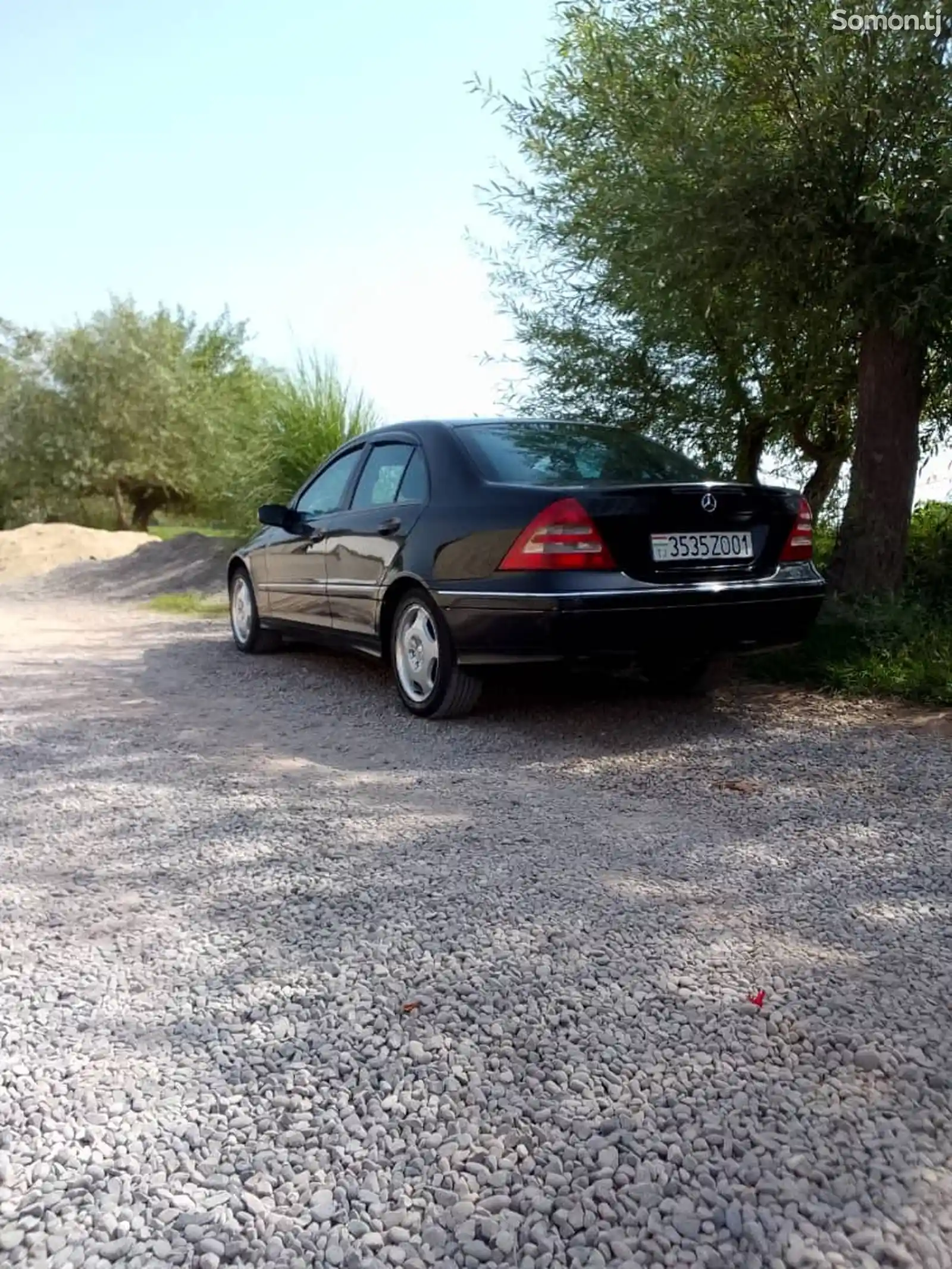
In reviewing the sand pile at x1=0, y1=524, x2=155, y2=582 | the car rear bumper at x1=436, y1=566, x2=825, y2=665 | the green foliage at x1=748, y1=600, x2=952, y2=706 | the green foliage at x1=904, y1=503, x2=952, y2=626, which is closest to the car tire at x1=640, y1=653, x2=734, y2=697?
the green foliage at x1=748, y1=600, x2=952, y2=706

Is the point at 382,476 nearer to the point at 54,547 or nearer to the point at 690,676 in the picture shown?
the point at 690,676

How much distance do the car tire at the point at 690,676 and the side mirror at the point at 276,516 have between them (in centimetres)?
268

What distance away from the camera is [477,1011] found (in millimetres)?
2662

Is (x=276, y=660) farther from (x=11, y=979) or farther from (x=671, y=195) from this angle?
(x=11, y=979)

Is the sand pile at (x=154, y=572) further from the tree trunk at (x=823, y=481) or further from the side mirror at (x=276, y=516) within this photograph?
the tree trunk at (x=823, y=481)

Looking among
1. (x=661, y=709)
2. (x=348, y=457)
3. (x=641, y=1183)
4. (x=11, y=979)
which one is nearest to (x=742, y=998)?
(x=641, y=1183)

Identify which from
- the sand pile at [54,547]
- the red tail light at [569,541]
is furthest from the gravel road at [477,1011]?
the sand pile at [54,547]

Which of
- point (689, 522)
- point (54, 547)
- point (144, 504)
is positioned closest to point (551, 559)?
point (689, 522)

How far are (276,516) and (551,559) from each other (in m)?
2.99

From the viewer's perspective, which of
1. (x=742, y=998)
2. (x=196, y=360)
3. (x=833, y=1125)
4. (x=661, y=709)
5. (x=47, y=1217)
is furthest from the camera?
(x=196, y=360)

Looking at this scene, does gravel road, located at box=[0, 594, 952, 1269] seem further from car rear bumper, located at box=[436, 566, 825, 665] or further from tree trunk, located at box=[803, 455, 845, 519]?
tree trunk, located at box=[803, 455, 845, 519]

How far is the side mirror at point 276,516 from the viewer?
301 inches

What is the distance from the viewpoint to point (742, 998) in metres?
2.72

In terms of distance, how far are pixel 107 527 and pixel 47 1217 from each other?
36.2 metres
